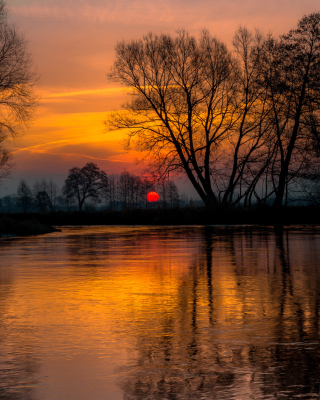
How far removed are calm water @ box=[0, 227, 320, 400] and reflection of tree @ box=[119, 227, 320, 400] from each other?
1 cm

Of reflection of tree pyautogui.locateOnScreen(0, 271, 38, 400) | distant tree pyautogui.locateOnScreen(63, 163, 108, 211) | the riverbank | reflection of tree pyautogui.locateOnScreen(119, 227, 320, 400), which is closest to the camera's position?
reflection of tree pyautogui.locateOnScreen(0, 271, 38, 400)

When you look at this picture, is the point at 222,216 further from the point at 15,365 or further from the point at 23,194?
the point at 23,194

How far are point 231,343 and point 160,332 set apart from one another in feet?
3.52

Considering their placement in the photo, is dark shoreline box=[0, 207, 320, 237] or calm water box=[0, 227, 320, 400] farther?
dark shoreline box=[0, 207, 320, 237]

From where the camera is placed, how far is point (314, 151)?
46.2 m

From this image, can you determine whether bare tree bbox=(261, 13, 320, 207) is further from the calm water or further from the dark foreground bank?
the calm water

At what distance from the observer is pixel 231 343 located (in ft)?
24.5

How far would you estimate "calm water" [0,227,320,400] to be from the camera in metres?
5.73

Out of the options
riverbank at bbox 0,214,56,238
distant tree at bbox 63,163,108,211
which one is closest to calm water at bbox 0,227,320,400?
riverbank at bbox 0,214,56,238

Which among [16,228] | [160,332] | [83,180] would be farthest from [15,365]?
[83,180]

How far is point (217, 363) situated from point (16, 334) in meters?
2.78

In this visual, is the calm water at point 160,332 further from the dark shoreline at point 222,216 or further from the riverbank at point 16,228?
the dark shoreline at point 222,216

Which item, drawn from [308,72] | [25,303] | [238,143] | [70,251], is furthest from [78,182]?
[25,303]

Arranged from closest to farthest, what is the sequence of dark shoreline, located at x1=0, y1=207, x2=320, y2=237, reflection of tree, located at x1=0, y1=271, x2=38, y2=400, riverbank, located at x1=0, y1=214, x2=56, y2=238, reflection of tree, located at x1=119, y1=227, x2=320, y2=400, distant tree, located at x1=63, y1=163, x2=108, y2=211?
reflection of tree, located at x1=0, y1=271, x2=38, y2=400
reflection of tree, located at x1=119, y1=227, x2=320, y2=400
riverbank, located at x1=0, y1=214, x2=56, y2=238
dark shoreline, located at x1=0, y1=207, x2=320, y2=237
distant tree, located at x1=63, y1=163, x2=108, y2=211
